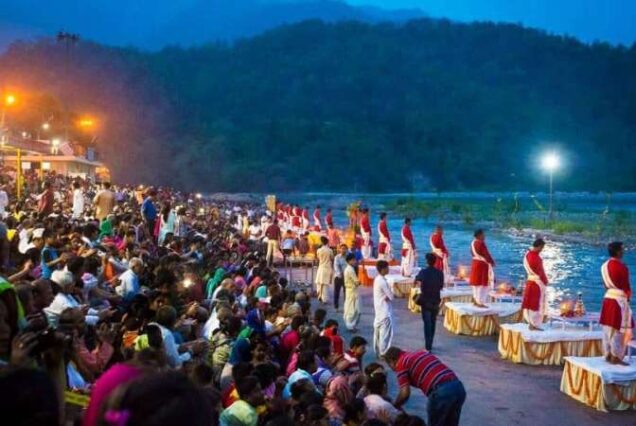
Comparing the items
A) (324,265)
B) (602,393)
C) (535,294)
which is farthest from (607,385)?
(324,265)

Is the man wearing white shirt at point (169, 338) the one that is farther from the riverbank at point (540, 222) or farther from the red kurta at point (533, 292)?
the riverbank at point (540, 222)

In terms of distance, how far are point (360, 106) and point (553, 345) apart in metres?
145

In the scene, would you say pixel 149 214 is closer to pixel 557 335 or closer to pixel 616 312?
pixel 557 335

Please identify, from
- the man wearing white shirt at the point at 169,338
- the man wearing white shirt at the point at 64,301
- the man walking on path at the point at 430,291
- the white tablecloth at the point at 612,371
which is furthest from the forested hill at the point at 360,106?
the man wearing white shirt at the point at 169,338

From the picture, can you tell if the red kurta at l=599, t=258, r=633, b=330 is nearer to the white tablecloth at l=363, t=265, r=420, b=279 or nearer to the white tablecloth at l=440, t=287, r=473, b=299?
the white tablecloth at l=440, t=287, r=473, b=299

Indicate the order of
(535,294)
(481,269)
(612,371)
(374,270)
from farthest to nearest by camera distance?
1. (374,270)
2. (481,269)
3. (535,294)
4. (612,371)

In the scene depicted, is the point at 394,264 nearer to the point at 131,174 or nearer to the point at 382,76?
the point at 131,174

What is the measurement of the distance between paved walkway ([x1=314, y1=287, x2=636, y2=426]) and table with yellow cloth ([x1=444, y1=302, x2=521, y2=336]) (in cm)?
21

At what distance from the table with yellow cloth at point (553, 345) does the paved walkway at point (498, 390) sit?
8.4 inches

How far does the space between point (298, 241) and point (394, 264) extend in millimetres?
4400

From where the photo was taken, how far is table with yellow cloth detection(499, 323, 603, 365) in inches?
428

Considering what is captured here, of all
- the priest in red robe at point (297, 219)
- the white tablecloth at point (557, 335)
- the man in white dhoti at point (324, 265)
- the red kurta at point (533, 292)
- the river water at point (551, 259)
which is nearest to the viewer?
the white tablecloth at point (557, 335)

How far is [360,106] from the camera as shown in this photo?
154 metres

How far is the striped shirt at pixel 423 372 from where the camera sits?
6.25 meters
